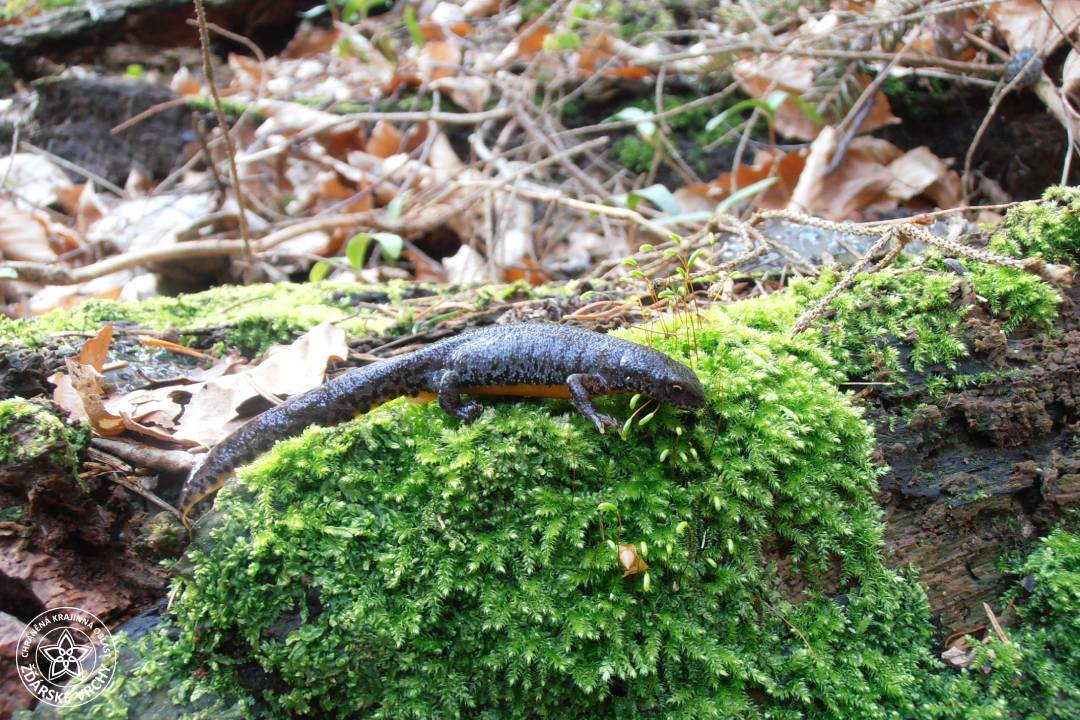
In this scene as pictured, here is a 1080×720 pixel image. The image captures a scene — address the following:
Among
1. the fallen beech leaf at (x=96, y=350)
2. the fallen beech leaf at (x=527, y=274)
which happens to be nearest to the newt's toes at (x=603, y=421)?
the fallen beech leaf at (x=96, y=350)

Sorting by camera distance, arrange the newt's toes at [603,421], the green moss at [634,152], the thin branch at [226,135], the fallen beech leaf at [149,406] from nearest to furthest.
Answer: the newt's toes at [603,421]
the fallen beech leaf at [149,406]
the thin branch at [226,135]
the green moss at [634,152]

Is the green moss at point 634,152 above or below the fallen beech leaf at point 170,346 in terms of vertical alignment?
below

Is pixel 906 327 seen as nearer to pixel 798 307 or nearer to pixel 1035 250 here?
pixel 798 307

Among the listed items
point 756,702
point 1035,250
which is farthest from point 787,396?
point 1035,250

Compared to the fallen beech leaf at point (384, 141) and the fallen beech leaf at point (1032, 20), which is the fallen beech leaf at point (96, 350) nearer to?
the fallen beech leaf at point (384, 141)

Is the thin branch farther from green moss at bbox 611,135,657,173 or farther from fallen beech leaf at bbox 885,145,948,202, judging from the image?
fallen beech leaf at bbox 885,145,948,202

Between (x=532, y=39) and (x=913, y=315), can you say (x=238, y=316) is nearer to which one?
(x=913, y=315)

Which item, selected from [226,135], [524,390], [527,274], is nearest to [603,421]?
[524,390]
